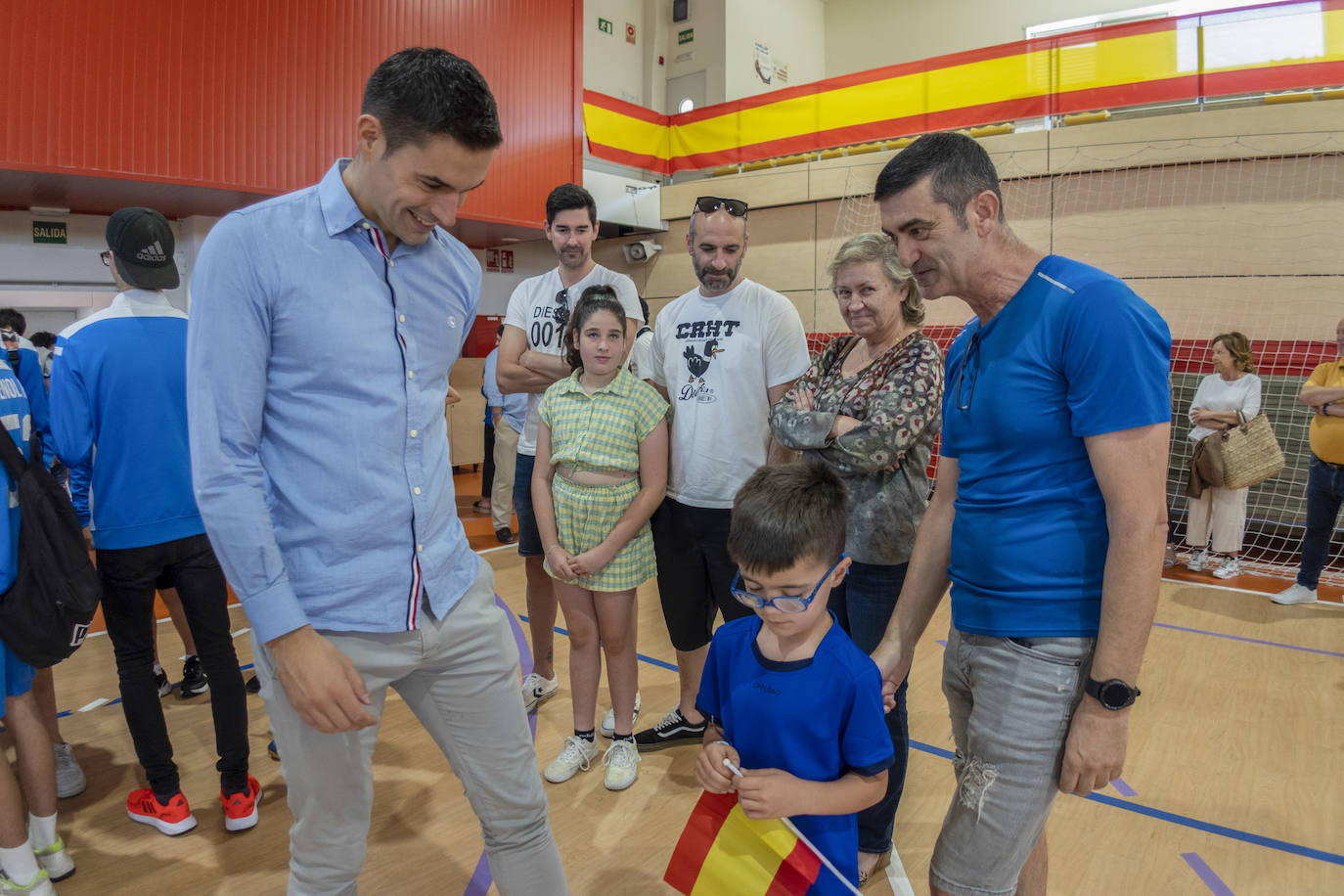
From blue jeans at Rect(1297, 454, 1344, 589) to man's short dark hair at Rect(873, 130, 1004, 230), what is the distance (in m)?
4.93

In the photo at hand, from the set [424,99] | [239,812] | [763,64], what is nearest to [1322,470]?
[424,99]

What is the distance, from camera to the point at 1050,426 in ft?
4.24

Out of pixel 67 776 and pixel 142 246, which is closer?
pixel 142 246

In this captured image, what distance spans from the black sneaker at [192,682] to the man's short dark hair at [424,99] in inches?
127

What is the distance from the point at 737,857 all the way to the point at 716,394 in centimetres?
167

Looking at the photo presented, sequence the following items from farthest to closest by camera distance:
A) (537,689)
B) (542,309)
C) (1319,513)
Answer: (1319,513) → (537,689) → (542,309)

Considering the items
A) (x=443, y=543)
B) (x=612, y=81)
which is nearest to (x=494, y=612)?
(x=443, y=543)

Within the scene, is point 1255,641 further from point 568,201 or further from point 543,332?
point 568,201

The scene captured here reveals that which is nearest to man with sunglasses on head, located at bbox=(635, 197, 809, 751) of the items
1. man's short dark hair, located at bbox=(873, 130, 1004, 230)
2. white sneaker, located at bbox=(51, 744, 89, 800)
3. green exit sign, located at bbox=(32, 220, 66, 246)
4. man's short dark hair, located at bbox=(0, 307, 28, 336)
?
man's short dark hair, located at bbox=(873, 130, 1004, 230)

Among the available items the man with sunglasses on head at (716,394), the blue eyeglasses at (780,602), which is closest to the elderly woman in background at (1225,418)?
the man with sunglasses on head at (716,394)

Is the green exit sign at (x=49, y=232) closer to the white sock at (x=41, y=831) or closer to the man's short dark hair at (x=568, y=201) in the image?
the man's short dark hair at (x=568, y=201)

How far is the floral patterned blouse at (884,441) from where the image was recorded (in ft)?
6.75

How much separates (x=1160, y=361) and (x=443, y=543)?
1.25 meters

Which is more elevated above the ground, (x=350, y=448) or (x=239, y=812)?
(x=350, y=448)
